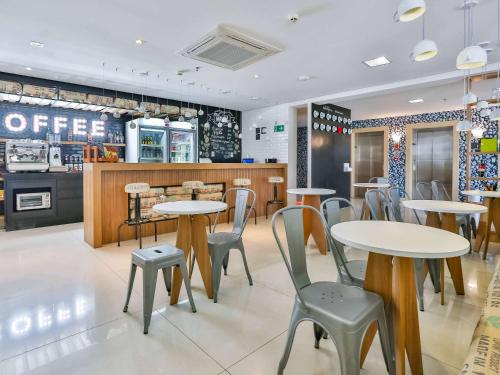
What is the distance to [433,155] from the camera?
924cm

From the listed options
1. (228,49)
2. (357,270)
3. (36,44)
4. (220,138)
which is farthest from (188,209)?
(220,138)

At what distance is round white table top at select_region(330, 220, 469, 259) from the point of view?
1.46 metres

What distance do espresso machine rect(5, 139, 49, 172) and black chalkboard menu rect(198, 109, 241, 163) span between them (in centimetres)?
367

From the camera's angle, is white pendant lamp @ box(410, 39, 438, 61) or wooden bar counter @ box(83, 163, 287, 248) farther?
wooden bar counter @ box(83, 163, 287, 248)

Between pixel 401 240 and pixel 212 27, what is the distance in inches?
124

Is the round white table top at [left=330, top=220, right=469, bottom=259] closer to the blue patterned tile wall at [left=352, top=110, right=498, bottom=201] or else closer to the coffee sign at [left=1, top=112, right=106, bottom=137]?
the coffee sign at [left=1, top=112, right=106, bottom=137]

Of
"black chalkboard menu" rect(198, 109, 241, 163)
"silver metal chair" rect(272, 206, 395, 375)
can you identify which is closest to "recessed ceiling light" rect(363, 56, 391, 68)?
"silver metal chair" rect(272, 206, 395, 375)

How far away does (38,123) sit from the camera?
5965 mm

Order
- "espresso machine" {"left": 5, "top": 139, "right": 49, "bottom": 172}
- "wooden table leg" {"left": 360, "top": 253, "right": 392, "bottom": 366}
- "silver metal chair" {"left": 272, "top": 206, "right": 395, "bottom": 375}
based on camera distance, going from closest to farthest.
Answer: "silver metal chair" {"left": 272, "top": 206, "right": 395, "bottom": 375}, "wooden table leg" {"left": 360, "top": 253, "right": 392, "bottom": 366}, "espresso machine" {"left": 5, "top": 139, "right": 49, "bottom": 172}

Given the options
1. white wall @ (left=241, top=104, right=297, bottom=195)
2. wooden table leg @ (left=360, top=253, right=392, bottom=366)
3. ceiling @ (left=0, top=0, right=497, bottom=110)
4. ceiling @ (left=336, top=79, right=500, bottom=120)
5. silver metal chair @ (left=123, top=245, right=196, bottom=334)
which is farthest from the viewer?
white wall @ (left=241, top=104, right=297, bottom=195)

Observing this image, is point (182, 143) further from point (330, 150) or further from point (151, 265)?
point (151, 265)

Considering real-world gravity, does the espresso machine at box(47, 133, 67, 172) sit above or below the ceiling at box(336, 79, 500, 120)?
below

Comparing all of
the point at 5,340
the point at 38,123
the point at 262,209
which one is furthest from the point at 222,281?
the point at 38,123

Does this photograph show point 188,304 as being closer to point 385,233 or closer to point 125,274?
point 125,274
